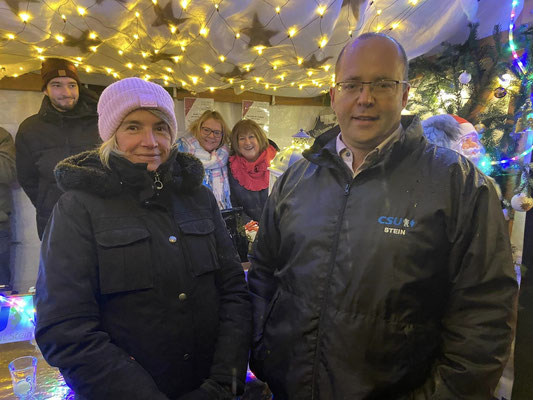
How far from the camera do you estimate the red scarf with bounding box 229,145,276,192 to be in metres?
3.32

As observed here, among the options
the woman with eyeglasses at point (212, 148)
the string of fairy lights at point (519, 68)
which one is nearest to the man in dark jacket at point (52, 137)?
the woman with eyeglasses at point (212, 148)

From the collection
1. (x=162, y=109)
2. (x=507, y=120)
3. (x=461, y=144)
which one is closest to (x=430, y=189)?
(x=162, y=109)

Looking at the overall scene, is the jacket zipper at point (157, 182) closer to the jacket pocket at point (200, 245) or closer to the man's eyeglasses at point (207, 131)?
the jacket pocket at point (200, 245)

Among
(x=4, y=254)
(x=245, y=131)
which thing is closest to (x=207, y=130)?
(x=245, y=131)

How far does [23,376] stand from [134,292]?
28.2 inches

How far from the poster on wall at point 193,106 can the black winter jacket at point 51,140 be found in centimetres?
121

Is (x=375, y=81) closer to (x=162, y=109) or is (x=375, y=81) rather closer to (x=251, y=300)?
(x=162, y=109)

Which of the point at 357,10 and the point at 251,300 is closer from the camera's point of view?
the point at 251,300

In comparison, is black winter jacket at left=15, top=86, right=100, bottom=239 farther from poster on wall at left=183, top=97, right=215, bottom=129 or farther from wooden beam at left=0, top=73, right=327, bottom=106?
poster on wall at left=183, top=97, right=215, bottom=129

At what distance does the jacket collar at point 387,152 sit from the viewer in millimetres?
1087

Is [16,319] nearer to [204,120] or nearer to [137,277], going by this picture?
[137,277]

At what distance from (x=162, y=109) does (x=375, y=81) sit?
2.55ft

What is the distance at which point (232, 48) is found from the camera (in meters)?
2.00

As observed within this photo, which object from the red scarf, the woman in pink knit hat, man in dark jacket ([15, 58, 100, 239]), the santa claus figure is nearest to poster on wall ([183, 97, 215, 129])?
the red scarf
